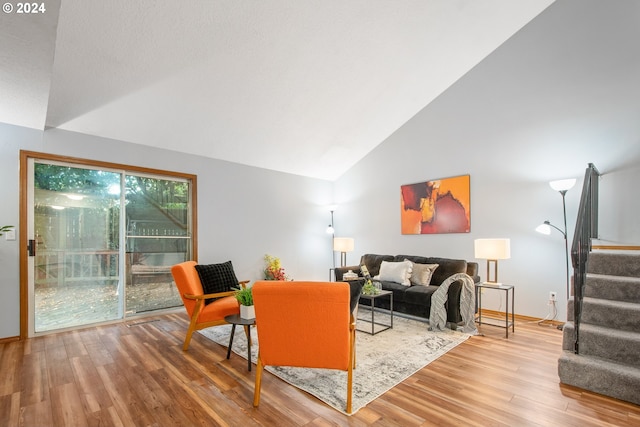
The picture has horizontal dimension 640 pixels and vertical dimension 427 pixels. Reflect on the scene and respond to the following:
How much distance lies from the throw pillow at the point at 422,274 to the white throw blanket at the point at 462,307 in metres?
0.59

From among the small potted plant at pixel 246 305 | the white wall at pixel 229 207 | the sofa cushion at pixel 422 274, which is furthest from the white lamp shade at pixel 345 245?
the small potted plant at pixel 246 305

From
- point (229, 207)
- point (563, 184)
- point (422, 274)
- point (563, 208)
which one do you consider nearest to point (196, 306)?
point (229, 207)

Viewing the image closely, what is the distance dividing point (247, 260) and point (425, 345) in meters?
3.27

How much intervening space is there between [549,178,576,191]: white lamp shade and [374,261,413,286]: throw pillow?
2.04 meters

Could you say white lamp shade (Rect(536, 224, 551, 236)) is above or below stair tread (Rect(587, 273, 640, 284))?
above

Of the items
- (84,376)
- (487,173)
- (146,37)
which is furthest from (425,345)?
(146,37)

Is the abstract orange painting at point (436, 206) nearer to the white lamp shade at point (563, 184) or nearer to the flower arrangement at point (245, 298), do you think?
the white lamp shade at point (563, 184)

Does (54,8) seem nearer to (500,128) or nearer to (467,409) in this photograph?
(467,409)

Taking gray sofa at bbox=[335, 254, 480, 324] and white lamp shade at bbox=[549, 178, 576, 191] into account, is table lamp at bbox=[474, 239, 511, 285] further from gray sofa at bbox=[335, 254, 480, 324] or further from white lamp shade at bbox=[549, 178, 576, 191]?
white lamp shade at bbox=[549, 178, 576, 191]

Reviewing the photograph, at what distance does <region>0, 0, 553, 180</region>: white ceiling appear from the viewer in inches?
102

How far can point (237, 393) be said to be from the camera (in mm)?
2215
